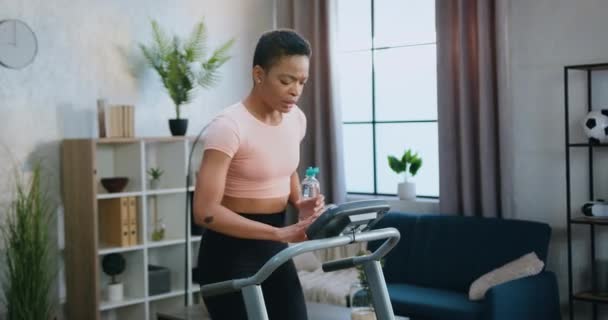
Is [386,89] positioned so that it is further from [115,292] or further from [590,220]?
[115,292]

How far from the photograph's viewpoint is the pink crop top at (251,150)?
2199mm

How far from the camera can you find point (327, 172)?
19.2 feet

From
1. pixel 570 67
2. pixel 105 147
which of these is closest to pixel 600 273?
pixel 570 67

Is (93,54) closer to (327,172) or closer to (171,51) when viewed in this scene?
(171,51)

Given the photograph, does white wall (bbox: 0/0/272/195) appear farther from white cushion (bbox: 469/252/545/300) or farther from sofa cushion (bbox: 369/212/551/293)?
white cushion (bbox: 469/252/545/300)

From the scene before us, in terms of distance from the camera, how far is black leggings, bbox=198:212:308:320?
2209mm

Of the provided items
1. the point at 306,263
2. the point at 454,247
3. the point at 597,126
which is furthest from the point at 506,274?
the point at 306,263

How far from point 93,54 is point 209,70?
0.77 metres

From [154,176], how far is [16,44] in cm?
121

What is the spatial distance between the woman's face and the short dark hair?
12 mm

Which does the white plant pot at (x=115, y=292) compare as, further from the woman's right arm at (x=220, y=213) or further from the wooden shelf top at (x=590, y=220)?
the woman's right arm at (x=220, y=213)

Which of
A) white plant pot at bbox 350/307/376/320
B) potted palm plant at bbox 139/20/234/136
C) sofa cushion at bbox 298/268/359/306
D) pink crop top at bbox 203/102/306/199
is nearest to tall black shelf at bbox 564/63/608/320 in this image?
sofa cushion at bbox 298/268/359/306

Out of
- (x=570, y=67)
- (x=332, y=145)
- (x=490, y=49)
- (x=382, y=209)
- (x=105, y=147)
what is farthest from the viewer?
(x=332, y=145)

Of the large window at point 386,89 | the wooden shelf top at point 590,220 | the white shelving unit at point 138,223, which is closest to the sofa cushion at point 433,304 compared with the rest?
the wooden shelf top at point 590,220
